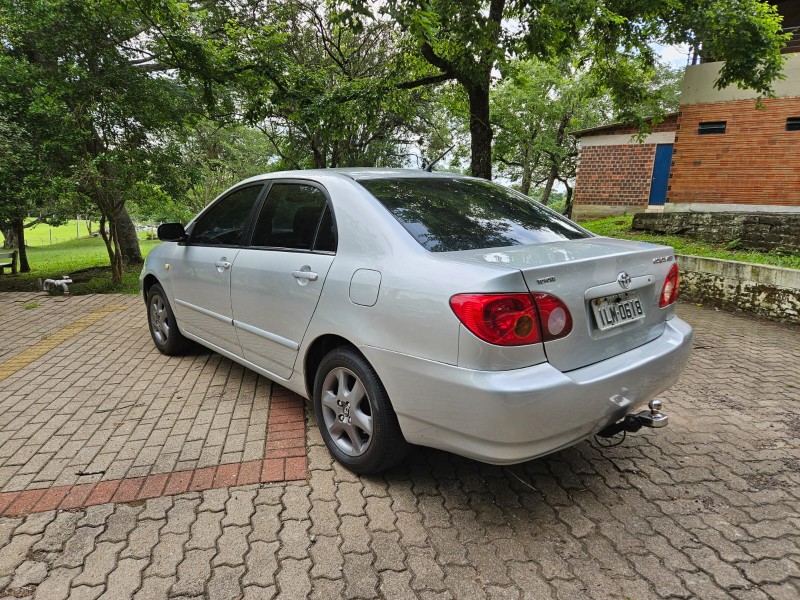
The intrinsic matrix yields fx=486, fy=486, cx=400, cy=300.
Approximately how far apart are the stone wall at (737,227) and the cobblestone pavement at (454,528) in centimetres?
559

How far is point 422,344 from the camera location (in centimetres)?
205

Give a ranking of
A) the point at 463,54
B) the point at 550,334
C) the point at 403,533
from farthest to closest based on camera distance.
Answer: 1. the point at 463,54
2. the point at 403,533
3. the point at 550,334

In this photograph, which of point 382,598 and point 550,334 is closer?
point 382,598

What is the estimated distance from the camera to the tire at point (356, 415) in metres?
2.34

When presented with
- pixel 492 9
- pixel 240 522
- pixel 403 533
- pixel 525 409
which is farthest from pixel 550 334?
pixel 492 9

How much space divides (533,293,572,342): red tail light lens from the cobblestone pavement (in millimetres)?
936

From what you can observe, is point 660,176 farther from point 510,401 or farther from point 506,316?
point 510,401

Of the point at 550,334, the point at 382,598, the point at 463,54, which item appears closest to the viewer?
the point at 382,598

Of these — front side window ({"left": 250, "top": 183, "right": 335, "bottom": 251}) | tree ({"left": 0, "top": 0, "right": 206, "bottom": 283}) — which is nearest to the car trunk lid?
front side window ({"left": 250, "top": 183, "right": 335, "bottom": 251})

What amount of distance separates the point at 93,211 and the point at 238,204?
7.65 m

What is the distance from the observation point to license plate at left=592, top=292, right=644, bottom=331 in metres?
2.14

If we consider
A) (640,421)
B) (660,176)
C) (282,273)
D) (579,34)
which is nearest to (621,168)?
(660,176)

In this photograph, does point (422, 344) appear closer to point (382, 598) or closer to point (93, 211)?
point (382, 598)

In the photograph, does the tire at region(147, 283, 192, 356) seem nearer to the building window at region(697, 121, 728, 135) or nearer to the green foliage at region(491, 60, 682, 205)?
the building window at region(697, 121, 728, 135)
